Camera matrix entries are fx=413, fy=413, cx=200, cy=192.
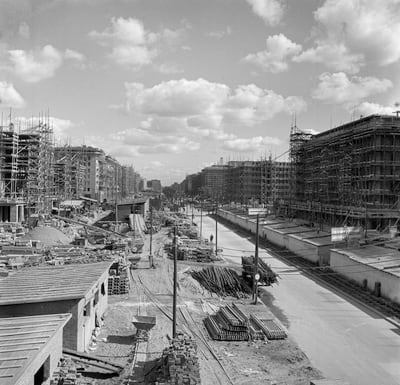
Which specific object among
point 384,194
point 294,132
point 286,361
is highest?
point 294,132

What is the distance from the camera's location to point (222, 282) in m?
22.2

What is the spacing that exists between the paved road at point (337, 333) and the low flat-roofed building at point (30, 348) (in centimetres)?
781

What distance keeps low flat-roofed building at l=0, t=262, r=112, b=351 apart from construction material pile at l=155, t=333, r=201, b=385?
301 cm

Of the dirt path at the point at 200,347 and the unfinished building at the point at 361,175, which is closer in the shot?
the dirt path at the point at 200,347

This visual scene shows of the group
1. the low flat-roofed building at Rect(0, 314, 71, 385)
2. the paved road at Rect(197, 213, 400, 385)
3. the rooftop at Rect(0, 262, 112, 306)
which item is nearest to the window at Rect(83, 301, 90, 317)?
the rooftop at Rect(0, 262, 112, 306)

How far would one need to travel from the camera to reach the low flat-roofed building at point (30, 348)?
798 cm

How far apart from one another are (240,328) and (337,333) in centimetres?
390

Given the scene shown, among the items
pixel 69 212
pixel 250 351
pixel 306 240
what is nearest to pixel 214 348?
pixel 250 351

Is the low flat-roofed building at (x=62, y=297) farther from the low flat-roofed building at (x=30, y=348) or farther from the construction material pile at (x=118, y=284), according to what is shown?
the construction material pile at (x=118, y=284)

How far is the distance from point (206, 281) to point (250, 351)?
890 cm

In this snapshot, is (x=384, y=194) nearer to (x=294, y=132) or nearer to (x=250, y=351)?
(x=294, y=132)

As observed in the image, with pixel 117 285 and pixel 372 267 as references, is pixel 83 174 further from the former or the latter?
pixel 372 267

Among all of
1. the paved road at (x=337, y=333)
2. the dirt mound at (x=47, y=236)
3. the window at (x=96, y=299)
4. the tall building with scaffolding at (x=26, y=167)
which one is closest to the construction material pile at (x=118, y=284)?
the window at (x=96, y=299)

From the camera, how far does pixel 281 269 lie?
91.9 feet
